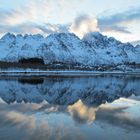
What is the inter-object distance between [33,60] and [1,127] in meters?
175

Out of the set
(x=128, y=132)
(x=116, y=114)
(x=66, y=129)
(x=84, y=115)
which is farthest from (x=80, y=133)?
(x=116, y=114)

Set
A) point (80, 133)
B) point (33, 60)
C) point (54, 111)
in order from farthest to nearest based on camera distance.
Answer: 1. point (33, 60)
2. point (54, 111)
3. point (80, 133)

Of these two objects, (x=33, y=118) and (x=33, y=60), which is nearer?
(x=33, y=118)

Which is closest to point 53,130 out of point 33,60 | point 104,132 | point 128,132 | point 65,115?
point 104,132

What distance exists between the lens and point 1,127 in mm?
19438

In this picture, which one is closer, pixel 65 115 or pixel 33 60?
pixel 65 115

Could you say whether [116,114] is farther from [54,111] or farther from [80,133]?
[80,133]

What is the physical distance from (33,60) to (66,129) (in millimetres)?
175782

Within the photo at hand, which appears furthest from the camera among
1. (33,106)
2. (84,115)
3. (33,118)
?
(33,106)

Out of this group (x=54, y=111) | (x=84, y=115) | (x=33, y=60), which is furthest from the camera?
A: (x=33, y=60)

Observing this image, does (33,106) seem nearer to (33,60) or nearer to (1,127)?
(1,127)

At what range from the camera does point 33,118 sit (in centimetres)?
2284

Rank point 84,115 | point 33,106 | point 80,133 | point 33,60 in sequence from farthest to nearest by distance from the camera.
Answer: point 33,60 → point 33,106 → point 84,115 → point 80,133

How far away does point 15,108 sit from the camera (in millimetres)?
28422
